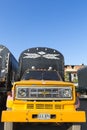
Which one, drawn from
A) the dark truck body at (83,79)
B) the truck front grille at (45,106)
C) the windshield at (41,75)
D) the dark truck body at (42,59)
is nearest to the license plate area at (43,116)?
the truck front grille at (45,106)

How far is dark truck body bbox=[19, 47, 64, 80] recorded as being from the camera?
639 inches

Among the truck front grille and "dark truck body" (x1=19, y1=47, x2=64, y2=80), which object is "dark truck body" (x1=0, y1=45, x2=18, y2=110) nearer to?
"dark truck body" (x1=19, y1=47, x2=64, y2=80)

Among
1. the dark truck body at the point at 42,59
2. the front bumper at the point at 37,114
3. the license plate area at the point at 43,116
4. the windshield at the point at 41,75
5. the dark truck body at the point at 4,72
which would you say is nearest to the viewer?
the front bumper at the point at 37,114

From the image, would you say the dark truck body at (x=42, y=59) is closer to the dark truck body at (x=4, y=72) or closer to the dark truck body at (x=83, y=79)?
the dark truck body at (x=4, y=72)

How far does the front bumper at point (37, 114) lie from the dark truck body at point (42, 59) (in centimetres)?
687

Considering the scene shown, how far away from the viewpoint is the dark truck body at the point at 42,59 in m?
16.2

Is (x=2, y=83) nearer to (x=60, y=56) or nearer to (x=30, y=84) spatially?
(x=60, y=56)

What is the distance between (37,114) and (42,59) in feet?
24.7

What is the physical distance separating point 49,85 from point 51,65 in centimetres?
665

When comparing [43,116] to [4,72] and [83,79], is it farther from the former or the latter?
[83,79]

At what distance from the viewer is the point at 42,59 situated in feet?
54.5

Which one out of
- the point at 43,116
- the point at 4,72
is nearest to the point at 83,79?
the point at 4,72

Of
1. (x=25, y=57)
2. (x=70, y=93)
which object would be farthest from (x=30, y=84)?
(x=25, y=57)

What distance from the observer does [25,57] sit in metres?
16.3
